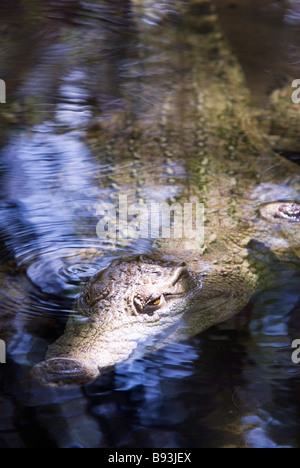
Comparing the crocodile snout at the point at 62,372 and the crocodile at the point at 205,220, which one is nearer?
the crocodile snout at the point at 62,372

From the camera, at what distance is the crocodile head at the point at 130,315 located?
2902mm

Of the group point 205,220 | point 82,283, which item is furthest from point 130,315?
point 205,220

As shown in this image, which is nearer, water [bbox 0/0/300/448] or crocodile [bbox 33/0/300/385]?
water [bbox 0/0/300/448]

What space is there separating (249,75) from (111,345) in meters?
4.61

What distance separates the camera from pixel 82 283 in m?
3.57

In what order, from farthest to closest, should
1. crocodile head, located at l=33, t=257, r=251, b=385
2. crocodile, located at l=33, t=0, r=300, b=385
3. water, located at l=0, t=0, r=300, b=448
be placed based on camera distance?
crocodile, located at l=33, t=0, r=300, b=385
crocodile head, located at l=33, t=257, r=251, b=385
water, located at l=0, t=0, r=300, b=448

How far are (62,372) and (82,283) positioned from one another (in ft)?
3.02

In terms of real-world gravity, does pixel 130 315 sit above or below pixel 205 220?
below

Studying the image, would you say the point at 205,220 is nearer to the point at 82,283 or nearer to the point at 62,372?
the point at 82,283

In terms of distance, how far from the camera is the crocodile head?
2.90 m

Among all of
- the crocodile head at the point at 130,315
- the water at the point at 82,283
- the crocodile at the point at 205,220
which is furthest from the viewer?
the crocodile at the point at 205,220

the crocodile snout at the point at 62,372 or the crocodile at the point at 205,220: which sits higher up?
the crocodile at the point at 205,220

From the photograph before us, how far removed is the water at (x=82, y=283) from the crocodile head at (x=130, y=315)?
0.31ft

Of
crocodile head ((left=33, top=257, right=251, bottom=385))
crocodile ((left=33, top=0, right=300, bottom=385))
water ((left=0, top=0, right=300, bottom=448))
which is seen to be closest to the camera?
water ((left=0, top=0, right=300, bottom=448))
